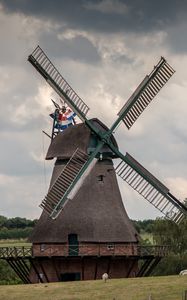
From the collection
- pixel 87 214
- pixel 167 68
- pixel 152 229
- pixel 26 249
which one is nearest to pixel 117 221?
pixel 87 214

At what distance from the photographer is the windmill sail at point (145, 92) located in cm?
4731

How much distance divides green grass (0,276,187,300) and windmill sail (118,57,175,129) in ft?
30.3

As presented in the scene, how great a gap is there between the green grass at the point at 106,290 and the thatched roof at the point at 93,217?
3.39 metres

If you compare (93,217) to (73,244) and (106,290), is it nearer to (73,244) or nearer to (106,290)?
(73,244)

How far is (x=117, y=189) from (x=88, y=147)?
9.05 ft

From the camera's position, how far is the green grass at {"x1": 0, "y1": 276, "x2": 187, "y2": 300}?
37750mm

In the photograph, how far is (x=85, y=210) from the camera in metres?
45.0

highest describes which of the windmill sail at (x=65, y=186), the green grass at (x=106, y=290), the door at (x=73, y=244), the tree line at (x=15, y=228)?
the tree line at (x=15, y=228)

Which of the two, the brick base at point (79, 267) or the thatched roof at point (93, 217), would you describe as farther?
the brick base at point (79, 267)

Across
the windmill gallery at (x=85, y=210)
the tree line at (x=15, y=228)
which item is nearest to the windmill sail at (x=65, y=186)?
the windmill gallery at (x=85, y=210)

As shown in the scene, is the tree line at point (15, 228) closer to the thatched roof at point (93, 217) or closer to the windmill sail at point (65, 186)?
the thatched roof at point (93, 217)

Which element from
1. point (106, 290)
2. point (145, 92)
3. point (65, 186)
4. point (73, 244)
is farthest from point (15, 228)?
point (106, 290)

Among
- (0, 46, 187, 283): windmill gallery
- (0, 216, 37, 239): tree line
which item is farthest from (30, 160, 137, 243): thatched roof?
(0, 216, 37, 239): tree line

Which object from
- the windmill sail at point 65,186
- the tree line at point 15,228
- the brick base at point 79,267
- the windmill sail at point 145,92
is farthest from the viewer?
the tree line at point 15,228
